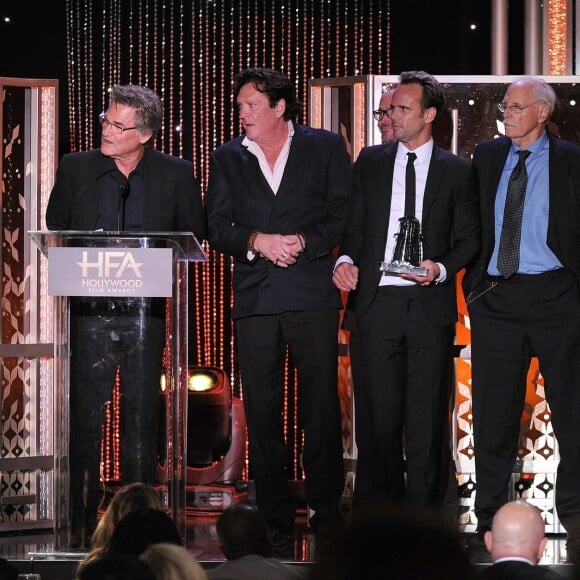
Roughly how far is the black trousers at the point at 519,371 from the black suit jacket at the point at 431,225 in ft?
0.54

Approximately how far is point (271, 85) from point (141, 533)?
86.5 inches

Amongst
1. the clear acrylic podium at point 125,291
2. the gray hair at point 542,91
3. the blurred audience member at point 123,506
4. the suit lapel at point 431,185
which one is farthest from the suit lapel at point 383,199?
the blurred audience member at point 123,506

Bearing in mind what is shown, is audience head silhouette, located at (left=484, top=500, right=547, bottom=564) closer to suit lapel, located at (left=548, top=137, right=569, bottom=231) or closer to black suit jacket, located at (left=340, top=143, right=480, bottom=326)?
black suit jacket, located at (left=340, top=143, right=480, bottom=326)

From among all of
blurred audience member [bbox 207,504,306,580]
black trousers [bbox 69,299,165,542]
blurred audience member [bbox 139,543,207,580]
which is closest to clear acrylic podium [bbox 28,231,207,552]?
black trousers [bbox 69,299,165,542]

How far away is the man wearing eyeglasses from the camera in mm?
4293

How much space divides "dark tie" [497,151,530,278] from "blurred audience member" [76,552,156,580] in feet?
8.01

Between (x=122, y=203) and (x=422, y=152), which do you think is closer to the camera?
(x=122, y=203)

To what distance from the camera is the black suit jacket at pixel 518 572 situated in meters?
2.36

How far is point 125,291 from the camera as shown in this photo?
3936mm

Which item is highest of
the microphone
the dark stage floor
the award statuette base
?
the microphone

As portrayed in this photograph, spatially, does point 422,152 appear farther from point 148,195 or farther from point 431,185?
point 148,195

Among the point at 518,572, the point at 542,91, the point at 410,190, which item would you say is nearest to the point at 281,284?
the point at 410,190

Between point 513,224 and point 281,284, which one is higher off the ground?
point 513,224

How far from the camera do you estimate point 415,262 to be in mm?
4293
